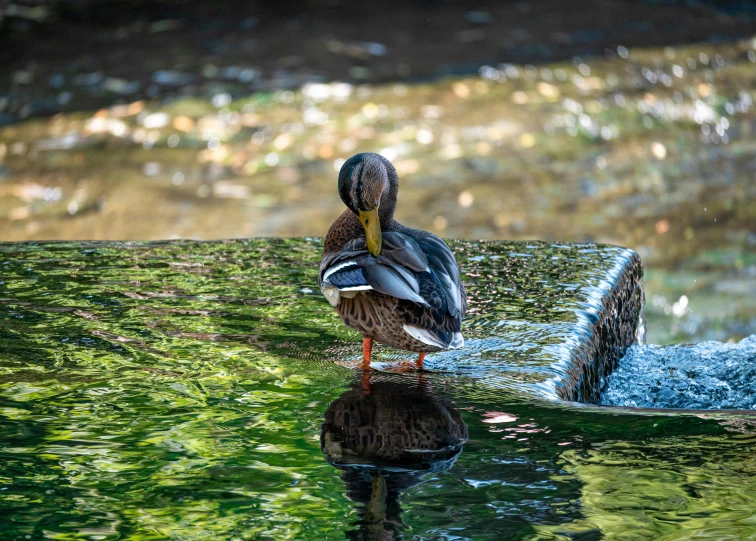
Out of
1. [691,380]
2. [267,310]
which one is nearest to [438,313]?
[267,310]

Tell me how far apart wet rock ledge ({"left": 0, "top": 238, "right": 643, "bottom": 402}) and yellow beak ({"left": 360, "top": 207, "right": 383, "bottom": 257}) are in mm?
470

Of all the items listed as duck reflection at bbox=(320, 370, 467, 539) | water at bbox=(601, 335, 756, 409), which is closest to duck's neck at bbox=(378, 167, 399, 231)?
duck reflection at bbox=(320, 370, 467, 539)

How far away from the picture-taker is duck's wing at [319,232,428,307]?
3.06 m

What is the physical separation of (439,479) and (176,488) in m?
0.63

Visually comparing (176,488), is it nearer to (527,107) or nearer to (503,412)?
(503,412)

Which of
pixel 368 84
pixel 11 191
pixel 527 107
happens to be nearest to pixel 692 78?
pixel 527 107

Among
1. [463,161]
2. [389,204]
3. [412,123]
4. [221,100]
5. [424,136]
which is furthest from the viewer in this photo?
[221,100]

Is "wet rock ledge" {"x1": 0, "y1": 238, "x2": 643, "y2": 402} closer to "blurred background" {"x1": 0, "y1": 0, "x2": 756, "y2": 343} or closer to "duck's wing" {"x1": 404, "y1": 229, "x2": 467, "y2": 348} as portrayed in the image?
"duck's wing" {"x1": 404, "y1": 229, "x2": 467, "y2": 348}

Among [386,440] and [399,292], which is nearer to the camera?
[386,440]

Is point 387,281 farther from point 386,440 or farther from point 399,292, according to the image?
point 386,440

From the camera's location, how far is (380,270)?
3107 millimetres

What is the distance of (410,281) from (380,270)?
95 mm

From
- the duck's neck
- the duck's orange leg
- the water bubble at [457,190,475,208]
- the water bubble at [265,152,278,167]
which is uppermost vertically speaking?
the water bubble at [265,152,278,167]

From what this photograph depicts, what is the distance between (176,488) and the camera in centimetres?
251
